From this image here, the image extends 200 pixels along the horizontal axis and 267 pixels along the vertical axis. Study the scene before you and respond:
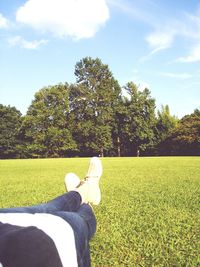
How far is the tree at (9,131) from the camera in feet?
179

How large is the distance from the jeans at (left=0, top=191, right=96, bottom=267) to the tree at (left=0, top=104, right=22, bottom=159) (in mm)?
53271

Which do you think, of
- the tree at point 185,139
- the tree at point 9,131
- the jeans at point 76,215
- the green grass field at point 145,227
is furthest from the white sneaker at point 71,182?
the tree at point 9,131

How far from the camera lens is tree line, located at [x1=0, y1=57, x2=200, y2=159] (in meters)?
54.3

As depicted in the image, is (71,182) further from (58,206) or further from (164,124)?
(164,124)

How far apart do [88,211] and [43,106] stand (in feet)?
178

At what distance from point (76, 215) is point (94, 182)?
2025 millimetres

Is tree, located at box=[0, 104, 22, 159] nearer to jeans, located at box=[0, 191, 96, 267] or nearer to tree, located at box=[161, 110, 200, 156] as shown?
tree, located at box=[161, 110, 200, 156]

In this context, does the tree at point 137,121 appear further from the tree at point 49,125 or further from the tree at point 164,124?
the tree at point 49,125

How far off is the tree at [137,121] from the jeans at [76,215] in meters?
51.7

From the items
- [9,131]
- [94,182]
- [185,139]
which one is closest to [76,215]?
[94,182]

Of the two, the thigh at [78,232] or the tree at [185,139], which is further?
the tree at [185,139]

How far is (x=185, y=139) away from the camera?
50.1 metres

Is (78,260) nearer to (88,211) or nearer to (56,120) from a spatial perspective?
(88,211)

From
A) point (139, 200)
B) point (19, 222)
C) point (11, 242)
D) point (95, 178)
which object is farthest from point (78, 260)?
point (139, 200)
